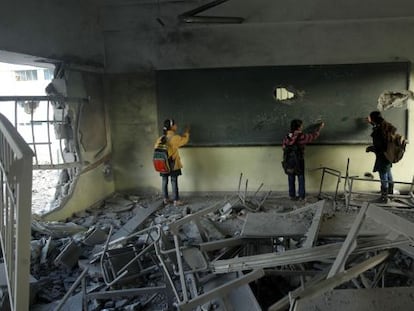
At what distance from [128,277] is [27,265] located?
172 cm

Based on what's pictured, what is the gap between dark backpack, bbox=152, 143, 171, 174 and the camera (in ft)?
19.1

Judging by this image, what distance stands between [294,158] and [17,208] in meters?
4.69

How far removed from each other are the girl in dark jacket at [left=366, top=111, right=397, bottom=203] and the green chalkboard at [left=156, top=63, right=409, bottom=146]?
52cm

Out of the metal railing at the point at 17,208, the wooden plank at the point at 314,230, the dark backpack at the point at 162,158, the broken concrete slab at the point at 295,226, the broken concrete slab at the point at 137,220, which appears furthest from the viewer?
the dark backpack at the point at 162,158

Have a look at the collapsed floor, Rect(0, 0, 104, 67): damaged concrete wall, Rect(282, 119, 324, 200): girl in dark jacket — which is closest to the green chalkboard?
Rect(282, 119, 324, 200): girl in dark jacket

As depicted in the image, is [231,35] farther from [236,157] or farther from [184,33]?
[236,157]

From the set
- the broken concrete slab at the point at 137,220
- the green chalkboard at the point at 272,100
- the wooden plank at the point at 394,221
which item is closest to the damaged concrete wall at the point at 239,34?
the green chalkboard at the point at 272,100

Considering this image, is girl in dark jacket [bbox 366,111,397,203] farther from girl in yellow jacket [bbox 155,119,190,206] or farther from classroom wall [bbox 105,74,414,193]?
girl in yellow jacket [bbox 155,119,190,206]

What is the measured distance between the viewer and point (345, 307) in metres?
1.98

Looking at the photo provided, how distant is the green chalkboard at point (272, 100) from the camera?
20.0 ft

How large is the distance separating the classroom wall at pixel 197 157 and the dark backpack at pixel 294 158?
52cm

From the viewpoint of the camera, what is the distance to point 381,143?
5.60 m

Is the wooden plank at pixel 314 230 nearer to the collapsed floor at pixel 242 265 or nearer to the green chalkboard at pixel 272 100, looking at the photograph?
the collapsed floor at pixel 242 265

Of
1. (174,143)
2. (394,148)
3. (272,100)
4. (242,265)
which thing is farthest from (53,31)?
(394,148)
